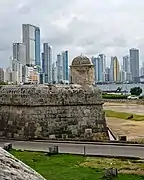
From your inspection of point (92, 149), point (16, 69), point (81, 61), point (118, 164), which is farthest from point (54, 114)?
point (16, 69)

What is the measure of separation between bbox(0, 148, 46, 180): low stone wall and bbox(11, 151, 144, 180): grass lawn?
9.23 m

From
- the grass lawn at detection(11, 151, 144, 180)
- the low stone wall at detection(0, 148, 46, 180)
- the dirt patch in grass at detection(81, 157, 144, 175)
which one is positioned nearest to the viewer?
the low stone wall at detection(0, 148, 46, 180)

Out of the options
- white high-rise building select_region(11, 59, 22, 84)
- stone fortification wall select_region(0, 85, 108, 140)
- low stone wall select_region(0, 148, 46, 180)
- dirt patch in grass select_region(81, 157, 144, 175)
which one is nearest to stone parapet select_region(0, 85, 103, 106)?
stone fortification wall select_region(0, 85, 108, 140)

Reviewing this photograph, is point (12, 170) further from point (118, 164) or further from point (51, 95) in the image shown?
point (51, 95)

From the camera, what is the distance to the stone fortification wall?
22484 millimetres

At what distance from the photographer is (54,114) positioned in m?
→ 22.7

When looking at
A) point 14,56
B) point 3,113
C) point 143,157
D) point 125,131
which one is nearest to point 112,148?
point 143,157

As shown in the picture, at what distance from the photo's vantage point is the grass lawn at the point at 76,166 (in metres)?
12.4

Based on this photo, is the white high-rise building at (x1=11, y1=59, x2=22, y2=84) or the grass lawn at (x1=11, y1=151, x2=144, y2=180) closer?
the grass lawn at (x1=11, y1=151, x2=144, y2=180)

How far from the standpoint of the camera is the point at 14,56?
160 metres

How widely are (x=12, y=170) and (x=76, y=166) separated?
37.5ft

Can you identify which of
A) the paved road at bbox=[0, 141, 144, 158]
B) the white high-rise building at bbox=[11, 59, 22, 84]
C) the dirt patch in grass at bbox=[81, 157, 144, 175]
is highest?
the white high-rise building at bbox=[11, 59, 22, 84]

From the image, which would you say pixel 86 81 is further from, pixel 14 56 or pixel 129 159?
pixel 14 56

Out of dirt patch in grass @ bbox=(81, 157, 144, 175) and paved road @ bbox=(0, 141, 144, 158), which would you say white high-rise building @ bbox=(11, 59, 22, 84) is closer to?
paved road @ bbox=(0, 141, 144, 158)
